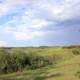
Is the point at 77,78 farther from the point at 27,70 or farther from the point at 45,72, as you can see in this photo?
the point at 27,70

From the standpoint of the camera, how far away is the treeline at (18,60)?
20.6 metres

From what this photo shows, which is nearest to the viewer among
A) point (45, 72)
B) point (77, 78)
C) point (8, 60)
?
point (77, 78)

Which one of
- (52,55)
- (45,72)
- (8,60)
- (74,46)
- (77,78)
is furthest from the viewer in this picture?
(74,46)

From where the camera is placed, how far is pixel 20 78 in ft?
57.4

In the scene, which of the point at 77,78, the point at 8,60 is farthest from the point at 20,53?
the point at 77,78

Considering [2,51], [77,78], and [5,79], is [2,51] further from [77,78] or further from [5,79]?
[77,78]

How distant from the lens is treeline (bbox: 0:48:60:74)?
20.6 meters

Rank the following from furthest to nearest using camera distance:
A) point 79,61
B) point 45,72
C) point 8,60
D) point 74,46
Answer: point 74,46
point 79,61
point 8,60
point 45,72

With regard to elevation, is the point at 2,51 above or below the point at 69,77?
above

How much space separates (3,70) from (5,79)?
2980mm

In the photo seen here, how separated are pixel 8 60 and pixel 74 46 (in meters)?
13.6

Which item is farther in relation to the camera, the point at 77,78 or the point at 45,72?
the point at 45,72

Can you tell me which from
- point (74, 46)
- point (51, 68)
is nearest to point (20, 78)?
point (51, 68)

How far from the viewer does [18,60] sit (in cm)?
2138
